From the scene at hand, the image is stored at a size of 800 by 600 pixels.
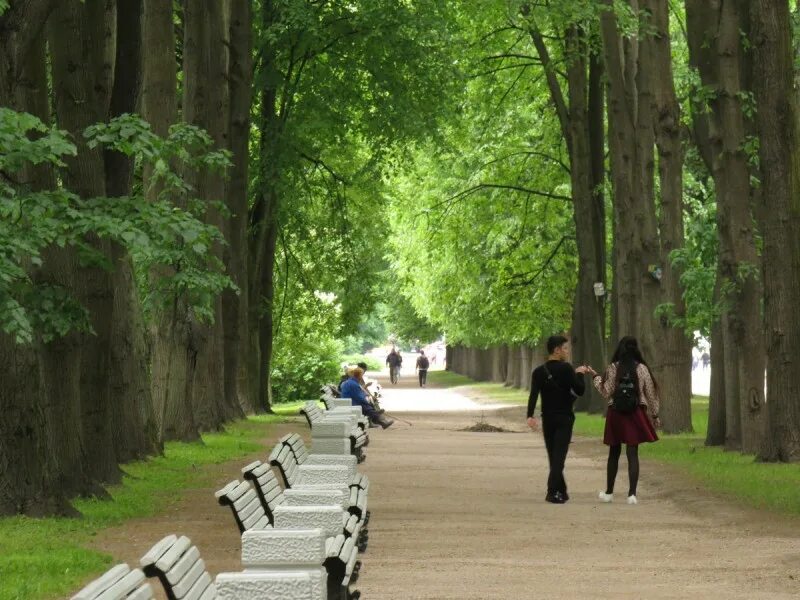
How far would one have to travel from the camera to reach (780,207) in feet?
72.2

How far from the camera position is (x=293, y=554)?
26.4ft

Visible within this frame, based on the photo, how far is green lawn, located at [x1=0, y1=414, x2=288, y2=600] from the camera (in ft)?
37.8

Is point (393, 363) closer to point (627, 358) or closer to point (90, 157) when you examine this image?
point (627, 358)

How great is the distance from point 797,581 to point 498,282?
4009 centimetres

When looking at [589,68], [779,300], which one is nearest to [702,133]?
[779,300]

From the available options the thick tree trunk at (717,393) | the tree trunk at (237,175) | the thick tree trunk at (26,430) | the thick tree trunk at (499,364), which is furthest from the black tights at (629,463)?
the thick tree trunk at (499,364)

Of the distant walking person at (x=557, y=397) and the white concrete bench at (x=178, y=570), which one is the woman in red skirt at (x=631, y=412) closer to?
the distant walking person at (x=557, y=397)

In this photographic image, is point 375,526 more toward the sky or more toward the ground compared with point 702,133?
more toward the ground

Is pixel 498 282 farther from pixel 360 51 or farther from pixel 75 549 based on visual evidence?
pixel 75 549

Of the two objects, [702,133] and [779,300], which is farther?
[702,133]

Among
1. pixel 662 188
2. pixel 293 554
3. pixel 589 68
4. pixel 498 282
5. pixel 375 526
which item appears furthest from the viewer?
pixel 498 282

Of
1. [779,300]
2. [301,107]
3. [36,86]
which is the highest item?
[301,107]

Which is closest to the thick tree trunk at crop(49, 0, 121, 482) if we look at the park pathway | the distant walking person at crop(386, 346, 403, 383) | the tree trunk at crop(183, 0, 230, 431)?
the park pathway

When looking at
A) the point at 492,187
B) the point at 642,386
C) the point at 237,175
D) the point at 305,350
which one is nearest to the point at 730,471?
the point at 642,386
